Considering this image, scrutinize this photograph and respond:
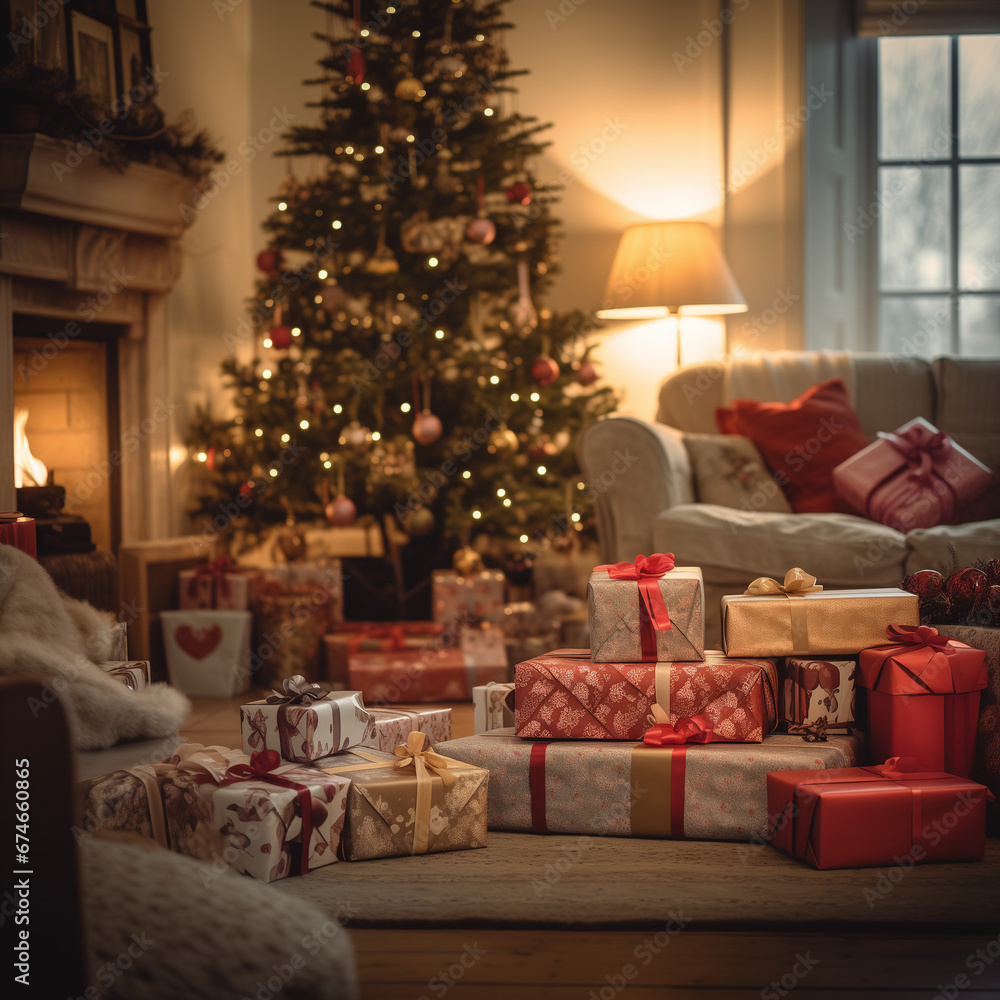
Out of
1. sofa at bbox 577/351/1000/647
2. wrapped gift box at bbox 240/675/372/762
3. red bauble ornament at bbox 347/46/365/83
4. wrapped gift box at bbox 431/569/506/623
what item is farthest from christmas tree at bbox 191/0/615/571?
wrapped gift box at bbox 240/675/372/762

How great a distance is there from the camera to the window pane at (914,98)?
12.7 ft

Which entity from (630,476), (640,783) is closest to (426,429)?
(630,476)

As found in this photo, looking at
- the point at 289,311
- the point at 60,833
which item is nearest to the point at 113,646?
the point at 60,833

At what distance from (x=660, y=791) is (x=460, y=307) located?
2.08m

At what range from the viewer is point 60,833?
0.61 m

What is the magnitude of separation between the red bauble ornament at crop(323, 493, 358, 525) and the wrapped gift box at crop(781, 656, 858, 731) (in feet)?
5.80

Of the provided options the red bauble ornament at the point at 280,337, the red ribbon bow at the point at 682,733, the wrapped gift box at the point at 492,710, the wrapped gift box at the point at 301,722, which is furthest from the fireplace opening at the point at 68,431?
the red ribbon bow at the point at 682,733

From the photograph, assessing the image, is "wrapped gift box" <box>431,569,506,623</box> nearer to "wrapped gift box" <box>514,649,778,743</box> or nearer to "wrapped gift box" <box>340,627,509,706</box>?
"wrapped gift box" <box>340,627,509,706</box>

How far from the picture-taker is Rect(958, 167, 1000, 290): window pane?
3.92m

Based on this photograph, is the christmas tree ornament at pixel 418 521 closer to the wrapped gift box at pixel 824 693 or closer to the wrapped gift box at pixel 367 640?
the wrapped gift box at pixel 367 640

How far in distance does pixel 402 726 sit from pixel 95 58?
228 centimetres

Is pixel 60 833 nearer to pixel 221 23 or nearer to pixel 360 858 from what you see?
pixel 360 858

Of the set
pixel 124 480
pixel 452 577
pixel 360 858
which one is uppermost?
pixel 124 480

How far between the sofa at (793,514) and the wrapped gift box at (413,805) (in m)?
1.09
